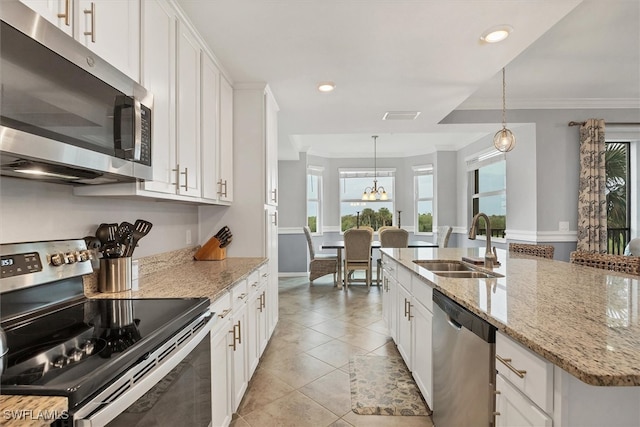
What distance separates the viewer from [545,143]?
13.2 ft

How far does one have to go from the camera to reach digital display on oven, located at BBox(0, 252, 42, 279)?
1.10 metres

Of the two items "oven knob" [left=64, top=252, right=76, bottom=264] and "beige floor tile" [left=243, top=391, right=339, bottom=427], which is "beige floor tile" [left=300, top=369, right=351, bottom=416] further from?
"oven knob" [left=64, top=252, right=76, bottom=264]

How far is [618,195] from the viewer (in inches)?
172

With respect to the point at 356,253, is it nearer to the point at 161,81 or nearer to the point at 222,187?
the point at 222,187

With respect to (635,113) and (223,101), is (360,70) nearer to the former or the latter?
(223,101)

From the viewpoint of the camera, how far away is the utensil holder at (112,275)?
1.56 m

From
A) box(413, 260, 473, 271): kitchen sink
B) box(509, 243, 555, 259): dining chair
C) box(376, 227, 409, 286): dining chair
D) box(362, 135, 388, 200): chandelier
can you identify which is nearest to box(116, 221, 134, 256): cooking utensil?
box(413, 260, 473, 271): kitchen sink

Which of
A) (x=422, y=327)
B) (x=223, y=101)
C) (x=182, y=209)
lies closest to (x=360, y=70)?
(x=223, y=101)

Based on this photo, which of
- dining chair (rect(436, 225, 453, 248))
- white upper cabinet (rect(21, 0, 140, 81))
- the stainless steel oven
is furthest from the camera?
dining chair (rect(436, 225, 453, 248))

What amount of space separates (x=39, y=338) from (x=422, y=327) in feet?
6.13

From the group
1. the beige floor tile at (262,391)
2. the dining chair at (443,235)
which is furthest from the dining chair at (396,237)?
the beige floor tile at (262,391)

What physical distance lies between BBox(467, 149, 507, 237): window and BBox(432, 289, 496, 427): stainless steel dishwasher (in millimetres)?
3810

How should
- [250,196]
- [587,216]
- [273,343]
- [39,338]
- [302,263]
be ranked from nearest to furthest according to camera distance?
1. [39,338]
2. [250,196]
3. [273,343]
4. [587,216]
5. [302,263]

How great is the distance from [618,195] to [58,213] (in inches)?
239
